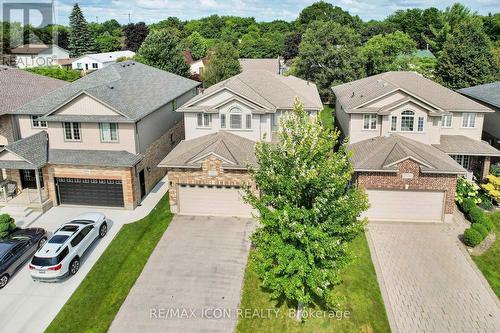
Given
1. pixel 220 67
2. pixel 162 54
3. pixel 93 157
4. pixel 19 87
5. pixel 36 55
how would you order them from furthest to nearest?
pixel 36 55, pixel 162 54, pixel 220 67, pixel 19 87, pixel 93 157

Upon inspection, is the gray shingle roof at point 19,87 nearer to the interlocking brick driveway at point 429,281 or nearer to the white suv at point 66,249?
the white suv at point 66,249

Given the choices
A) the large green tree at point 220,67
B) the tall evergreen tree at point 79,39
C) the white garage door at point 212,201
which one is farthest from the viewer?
the tall evergreen tree at point 79,39

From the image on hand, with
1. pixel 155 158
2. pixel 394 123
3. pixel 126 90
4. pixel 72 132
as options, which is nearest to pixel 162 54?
pixel 126 90

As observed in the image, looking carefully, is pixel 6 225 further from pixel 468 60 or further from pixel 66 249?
pixel 468 60

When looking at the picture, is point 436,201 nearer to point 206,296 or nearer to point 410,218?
point 410,218

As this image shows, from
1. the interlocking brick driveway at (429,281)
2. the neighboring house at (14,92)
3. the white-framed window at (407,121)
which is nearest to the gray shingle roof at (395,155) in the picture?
the white-framed window at (407,121)

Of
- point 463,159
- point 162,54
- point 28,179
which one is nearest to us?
point 28,179

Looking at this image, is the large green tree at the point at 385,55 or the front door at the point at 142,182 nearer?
the front door at the point at 142,182
